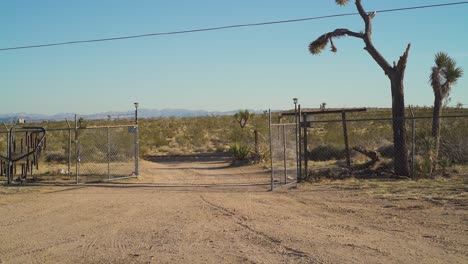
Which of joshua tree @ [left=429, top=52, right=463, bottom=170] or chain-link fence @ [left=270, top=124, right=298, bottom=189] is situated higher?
joshua tree @ [left=429, top=52, right=463, bottom=170]

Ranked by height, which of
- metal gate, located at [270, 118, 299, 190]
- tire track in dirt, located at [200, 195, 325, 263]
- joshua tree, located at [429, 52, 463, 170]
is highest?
joshua tree, located at [429, 52, 463, 170]

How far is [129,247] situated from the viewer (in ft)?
27.0

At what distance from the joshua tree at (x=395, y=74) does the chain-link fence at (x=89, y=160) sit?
7937 millimetres

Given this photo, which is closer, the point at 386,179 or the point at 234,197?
the point at 234,197

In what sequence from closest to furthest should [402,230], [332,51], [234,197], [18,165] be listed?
[402,230], [234,197], [332,51], [18,165]

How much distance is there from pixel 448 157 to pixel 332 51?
19.8 ft

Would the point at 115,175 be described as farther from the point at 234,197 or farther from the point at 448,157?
the point at 448,157

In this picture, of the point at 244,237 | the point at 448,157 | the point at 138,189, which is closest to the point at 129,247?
the point at 244,237

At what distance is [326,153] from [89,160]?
41.4ft

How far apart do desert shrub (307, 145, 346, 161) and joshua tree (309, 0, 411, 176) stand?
7.30 meters

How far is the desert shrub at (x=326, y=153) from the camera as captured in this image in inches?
929

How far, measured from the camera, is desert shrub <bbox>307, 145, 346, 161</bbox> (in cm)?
2359

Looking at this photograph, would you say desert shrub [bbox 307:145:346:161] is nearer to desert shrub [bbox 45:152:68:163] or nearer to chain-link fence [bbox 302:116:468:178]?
chain-link fence [bbox 302:116:468:178]

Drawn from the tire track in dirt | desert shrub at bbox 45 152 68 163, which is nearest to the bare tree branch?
the tire track in dirt
